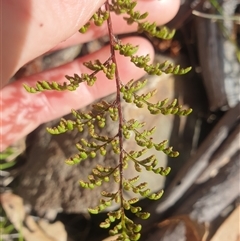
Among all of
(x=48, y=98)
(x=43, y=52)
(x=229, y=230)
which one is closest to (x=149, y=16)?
(x=43, y=52)

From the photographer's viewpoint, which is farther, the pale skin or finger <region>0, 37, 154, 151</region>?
finger <region>0, 37, 154, 151</region>

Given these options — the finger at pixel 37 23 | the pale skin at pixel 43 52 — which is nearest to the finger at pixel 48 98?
the pale skin at pixel 43 52

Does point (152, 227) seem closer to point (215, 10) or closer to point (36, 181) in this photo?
point (36, 181)

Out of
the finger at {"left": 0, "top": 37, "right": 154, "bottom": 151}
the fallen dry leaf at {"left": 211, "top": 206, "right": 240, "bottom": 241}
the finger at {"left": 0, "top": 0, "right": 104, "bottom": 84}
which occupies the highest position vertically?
the finger at {"left": 0, "top": 0, "right": 104, "bottom": 84}

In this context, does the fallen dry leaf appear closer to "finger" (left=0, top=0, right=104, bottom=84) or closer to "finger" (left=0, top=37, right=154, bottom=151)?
"finger" (left=0, top=37, right=154, bottom=151)

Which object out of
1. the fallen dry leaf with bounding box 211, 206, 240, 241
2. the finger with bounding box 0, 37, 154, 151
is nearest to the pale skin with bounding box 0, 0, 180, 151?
the finger with bounding box 0, 37, 154, 151

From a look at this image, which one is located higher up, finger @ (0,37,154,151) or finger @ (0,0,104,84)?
finger @ (0,0,104,84)

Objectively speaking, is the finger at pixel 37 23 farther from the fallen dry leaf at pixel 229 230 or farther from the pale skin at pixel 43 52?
the fallen dry leaf at pixel 229 230

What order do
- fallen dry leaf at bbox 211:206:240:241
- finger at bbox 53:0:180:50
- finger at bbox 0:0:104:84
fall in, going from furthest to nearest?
finger at bbox 53:0:180:50, fallen dry leaf at bbox 211:206:240:241, finger at bbox 0:0:104:84

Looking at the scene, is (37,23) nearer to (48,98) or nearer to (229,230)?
(48,98)
